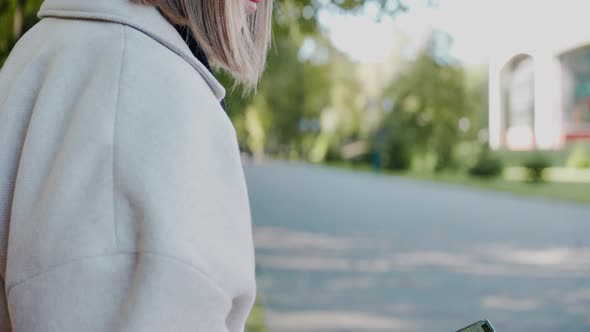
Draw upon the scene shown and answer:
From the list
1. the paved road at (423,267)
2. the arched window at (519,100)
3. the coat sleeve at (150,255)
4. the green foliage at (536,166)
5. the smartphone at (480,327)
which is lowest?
the arched window at (519,100)

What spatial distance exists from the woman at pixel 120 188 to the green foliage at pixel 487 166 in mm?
31328

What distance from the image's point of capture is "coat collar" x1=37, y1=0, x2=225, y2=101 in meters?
1.18

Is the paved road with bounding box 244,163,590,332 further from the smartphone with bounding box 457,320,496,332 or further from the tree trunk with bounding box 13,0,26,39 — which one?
the smartphone with bounding box 457,320,496,332

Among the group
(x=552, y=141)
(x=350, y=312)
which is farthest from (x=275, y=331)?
(x=552, y=141)

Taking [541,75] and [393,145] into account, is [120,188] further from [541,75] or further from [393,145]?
[541,75]

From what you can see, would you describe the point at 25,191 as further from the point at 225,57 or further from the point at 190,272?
the point at 225,57

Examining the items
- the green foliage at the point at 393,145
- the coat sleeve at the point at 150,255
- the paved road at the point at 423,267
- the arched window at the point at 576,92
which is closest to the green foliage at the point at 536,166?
the paved road at the point at 423,267

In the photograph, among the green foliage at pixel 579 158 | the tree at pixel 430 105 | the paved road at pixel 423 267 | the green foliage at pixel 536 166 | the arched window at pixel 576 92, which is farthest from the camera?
the arched window at pixel 576 92

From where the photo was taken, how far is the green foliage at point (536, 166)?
26.9 m

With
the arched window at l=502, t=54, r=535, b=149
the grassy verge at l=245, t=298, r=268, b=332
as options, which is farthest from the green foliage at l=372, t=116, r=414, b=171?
the grassy verge at l=245, t=298, r=268, b=332

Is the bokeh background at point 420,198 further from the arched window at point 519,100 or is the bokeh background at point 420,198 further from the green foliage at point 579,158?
the arched window at point 519,100

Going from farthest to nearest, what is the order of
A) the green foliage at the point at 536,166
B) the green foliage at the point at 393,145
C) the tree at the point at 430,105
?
the tree at the point at 430,105
the green foliage at the point at 393,145
the green foliage at the point at 536,166

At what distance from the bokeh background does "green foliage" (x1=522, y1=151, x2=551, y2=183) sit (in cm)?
6

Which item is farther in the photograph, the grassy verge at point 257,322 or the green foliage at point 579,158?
the green foliage at point 579,158
